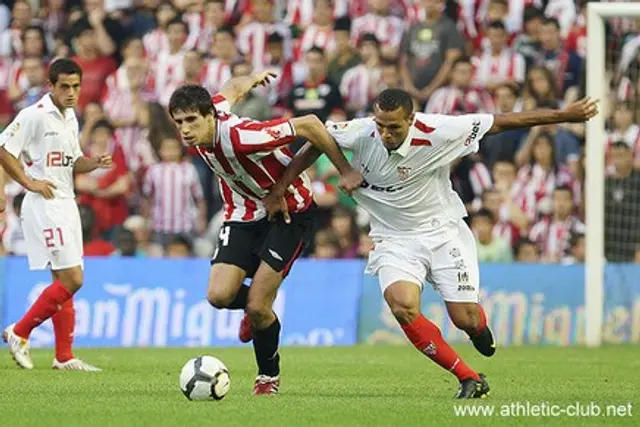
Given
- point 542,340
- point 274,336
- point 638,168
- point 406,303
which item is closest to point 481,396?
point 406,303

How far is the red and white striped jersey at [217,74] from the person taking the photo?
21.4 m

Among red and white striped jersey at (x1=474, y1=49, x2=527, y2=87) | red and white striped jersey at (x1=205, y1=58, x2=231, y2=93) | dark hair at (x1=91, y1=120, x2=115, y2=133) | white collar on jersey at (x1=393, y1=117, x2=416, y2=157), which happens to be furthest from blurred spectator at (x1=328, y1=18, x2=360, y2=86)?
white collar on jersey at (x1=393, y1=117, x2=416, y2=157)

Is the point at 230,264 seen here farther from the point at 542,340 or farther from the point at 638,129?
the point at 638,129

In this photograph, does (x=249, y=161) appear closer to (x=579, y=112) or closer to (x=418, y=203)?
(x=418, y=203)

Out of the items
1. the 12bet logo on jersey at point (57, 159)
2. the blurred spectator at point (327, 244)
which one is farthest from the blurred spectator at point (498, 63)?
the 12bet logo on jersey at point (57, 159)

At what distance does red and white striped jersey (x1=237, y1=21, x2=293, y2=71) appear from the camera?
2203cm

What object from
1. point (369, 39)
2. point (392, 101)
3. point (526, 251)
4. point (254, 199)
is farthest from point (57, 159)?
point (369, 39)

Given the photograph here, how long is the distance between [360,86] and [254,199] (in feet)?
33.4

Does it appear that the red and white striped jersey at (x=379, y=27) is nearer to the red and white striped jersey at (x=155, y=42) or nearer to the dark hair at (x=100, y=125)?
the red and white striped jersey at (x=155, y=42)

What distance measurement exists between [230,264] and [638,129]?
10809 millimetres

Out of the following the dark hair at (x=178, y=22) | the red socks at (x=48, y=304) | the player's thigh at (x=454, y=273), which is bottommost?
the red socks at (x=48, y=304)

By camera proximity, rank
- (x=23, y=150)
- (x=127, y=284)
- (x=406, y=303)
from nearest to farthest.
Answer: (x=406, y=303) < (x=23, y=150) < (x=127, y=284)

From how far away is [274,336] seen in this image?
36.6 ft

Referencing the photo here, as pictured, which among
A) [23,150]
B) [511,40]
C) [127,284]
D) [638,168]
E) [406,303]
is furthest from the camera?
[511,40]
